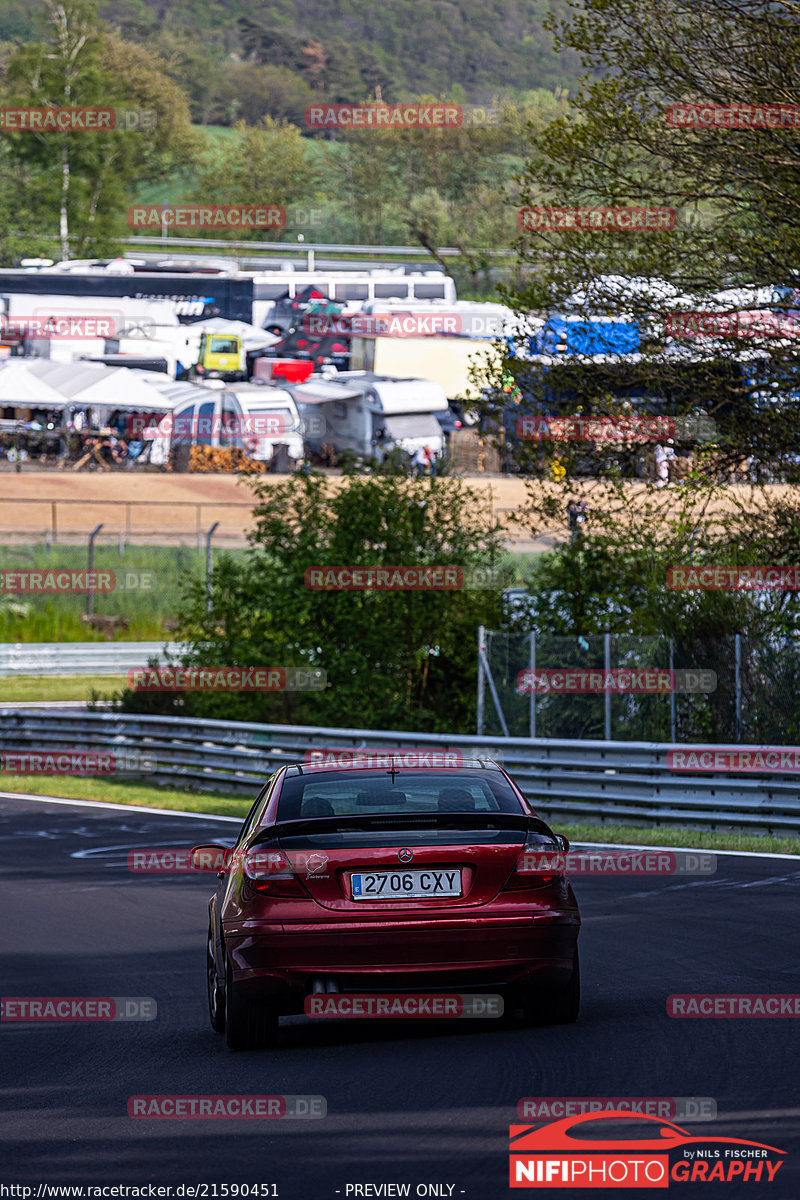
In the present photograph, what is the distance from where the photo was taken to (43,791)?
76.9 ft

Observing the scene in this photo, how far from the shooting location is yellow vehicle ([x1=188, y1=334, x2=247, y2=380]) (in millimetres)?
69688

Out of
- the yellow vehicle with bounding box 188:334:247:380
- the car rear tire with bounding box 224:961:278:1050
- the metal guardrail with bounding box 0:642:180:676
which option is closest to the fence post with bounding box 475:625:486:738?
the car rear tire with bounding box 224:961:278:1050

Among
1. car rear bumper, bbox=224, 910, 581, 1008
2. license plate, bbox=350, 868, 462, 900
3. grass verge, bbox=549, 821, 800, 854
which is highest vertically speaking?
license plate, bbox=350, 868, 462, 900

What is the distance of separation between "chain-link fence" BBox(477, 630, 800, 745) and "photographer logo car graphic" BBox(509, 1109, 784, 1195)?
12870 millimetres

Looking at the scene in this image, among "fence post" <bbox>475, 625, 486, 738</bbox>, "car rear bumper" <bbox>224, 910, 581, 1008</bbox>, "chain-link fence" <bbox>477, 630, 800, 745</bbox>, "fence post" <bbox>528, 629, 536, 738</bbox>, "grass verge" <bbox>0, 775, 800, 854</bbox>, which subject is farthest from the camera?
"fence post" <bbox>475, 625, 486, 738</bbox>

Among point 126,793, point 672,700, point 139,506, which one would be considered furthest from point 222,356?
point 672,700

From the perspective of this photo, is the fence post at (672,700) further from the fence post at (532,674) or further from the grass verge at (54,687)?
the grass verge at (54,687)

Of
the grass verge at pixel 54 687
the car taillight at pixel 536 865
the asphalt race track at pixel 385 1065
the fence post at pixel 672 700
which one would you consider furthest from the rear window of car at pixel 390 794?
the grass verge at pixel 54 687

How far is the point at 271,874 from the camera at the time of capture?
7031mm

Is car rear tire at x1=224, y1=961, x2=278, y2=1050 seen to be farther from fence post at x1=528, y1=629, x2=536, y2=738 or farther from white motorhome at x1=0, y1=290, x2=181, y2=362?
white motorhome at x1=0, y1=290, x2=181, y2=362

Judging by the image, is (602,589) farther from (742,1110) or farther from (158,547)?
(158,547)

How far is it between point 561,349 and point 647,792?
6.03 metres

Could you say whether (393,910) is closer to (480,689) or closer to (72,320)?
(480,689)

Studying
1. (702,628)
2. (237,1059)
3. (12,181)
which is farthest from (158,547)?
(12,181)
